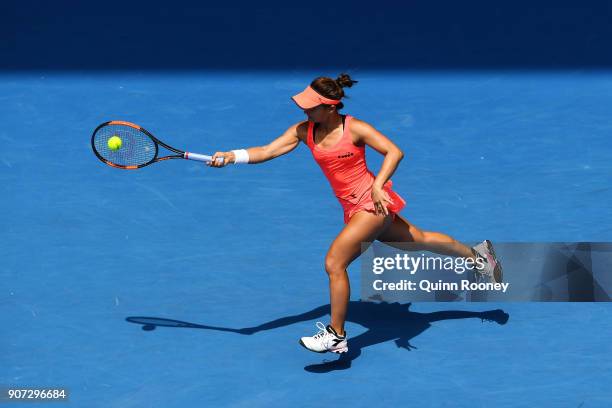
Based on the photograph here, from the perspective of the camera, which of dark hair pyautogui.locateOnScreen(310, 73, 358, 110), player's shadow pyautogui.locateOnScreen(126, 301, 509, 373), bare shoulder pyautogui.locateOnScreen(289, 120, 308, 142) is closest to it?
dark hair pyautogui.locateOnScreen(310, 73, 358, 110)

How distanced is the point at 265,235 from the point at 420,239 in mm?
1702

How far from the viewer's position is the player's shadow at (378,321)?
29.0 ft

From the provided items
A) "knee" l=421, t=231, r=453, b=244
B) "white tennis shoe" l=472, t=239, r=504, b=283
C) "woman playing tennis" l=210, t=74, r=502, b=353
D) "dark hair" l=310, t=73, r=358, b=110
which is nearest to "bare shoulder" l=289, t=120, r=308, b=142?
"woman playing tennis" l=210, t=74, r=502, b=353

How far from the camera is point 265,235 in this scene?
33.4ft

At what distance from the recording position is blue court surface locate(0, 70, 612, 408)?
27.2ft

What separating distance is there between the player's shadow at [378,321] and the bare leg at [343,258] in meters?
0.39

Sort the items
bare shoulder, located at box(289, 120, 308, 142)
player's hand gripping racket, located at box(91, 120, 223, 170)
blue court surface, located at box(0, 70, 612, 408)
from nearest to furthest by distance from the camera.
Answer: blue court surface, located at box(0, 70, 612, 408) < bare shoulder, located at box(289, 120, 308, 142) < player's hand gripping racket, located at box(91, 120, 223, 170)

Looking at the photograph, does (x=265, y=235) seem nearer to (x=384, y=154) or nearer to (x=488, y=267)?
(x=488, y=267)

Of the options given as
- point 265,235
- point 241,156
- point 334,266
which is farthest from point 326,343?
point 265,235

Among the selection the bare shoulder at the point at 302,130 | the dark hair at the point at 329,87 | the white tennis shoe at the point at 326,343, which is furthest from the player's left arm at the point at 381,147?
the white tennis shoe at the point at 326,343

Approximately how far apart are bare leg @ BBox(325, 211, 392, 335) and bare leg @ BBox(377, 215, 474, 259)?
0.32 meters

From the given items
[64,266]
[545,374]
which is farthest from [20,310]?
[545,374]

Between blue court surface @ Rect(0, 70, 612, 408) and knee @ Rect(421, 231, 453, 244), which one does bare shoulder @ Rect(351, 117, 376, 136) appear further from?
blue court surface @ Rect(0, 70, 612, 408)

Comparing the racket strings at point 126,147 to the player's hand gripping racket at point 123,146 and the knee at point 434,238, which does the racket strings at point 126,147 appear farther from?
the knee at point 434,238
